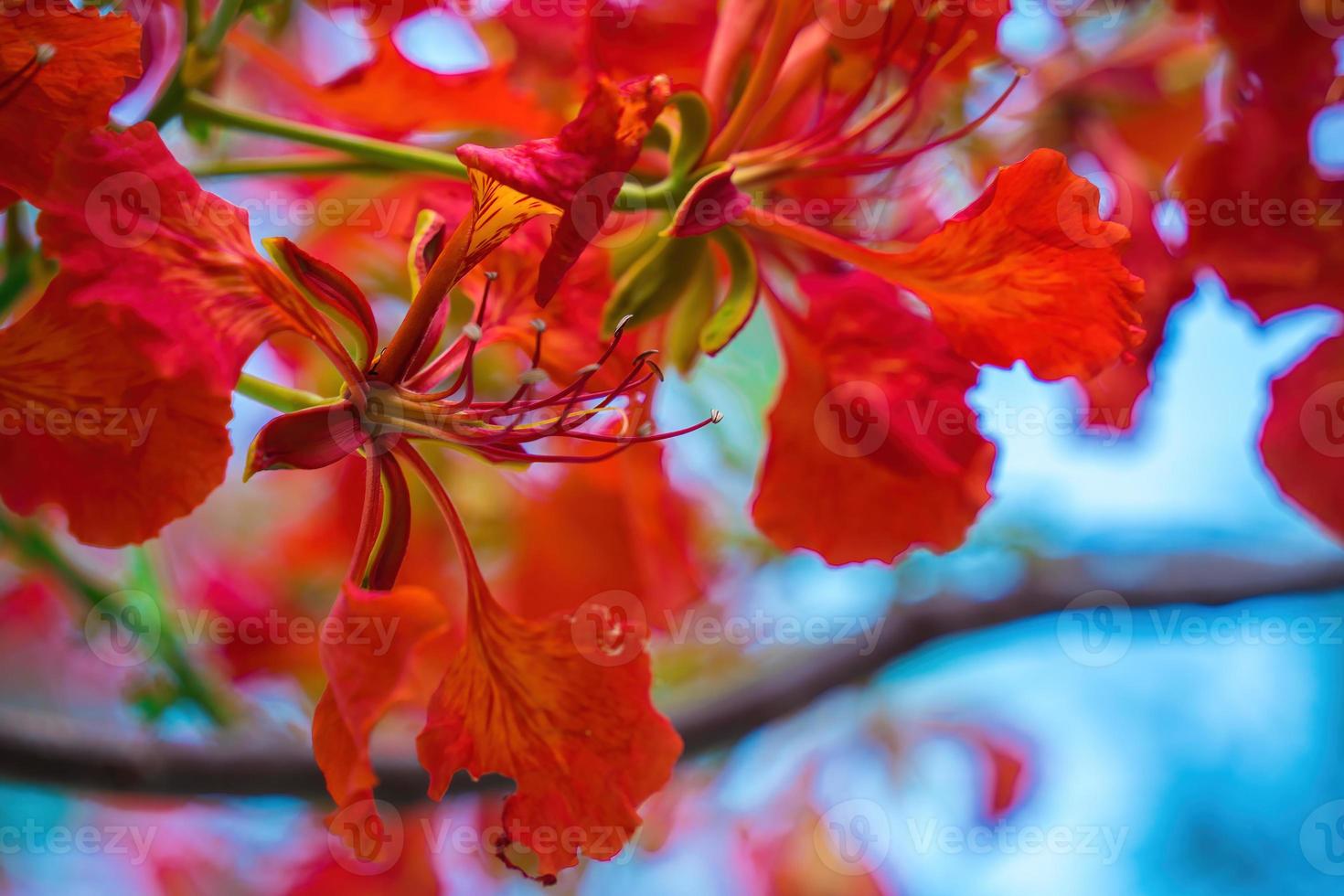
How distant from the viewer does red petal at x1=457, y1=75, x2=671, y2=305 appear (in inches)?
18.7

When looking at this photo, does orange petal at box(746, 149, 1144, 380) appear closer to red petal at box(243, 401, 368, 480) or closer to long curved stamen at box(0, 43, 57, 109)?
red petal at box(243, 401, 368, 480)

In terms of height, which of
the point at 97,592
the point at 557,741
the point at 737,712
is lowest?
the point at 737,712

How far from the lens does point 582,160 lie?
49 cm

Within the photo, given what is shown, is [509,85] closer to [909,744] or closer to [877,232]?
[877,232]

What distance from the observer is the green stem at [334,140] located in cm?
62

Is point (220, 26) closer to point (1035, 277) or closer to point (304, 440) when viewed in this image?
point (304, 440)

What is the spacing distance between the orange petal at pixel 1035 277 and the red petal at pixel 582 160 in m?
0.19

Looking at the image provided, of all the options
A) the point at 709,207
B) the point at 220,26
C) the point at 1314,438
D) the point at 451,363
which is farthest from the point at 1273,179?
the point at 220,26

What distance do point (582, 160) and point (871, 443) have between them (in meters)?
0.30

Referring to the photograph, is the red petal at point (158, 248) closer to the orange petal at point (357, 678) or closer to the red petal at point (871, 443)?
the orange petal at point (357, 678)

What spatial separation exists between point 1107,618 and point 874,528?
0.58 metres

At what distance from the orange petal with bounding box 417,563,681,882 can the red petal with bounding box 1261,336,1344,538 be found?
558 mm

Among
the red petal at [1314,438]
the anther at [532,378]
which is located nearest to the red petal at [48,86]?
the anther at [532,378]

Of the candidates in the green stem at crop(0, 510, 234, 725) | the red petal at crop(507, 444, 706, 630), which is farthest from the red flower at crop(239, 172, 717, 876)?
the green stem at crop(0, 510, 234, 725)
